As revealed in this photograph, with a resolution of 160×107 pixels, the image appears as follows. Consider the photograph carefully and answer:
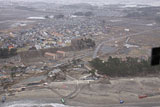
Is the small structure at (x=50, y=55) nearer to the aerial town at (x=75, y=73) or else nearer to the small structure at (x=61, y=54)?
the aerial town at (x=75, y=73)

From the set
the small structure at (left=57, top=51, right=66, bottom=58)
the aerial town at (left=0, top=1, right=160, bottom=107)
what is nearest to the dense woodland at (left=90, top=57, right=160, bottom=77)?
the aerial town at (left=0, top=1, right=160, bottom=107)

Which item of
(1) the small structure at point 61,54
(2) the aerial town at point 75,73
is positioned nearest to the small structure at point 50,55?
(2) the aerial town at point 75,73

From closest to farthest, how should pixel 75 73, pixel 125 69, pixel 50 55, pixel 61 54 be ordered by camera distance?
pixel 125 69 < pixel 75 73 < pixel 50 55 < pixel 61 54

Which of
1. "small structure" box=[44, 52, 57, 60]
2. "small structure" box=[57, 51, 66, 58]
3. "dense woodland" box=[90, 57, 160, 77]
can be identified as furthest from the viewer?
"small structure" box=[57, 51, 66, 58]

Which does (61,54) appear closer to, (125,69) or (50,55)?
(50,55)

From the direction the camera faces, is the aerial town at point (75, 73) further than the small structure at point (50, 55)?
No

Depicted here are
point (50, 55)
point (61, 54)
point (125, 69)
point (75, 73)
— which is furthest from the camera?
point (61, 54)

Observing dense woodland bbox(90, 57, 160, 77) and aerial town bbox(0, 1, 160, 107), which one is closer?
aerial town bbox(0, 1, 160, 107)

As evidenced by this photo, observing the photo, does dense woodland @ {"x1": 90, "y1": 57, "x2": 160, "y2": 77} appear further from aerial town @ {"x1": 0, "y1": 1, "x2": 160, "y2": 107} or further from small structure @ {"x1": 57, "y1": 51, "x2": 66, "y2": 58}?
small structure @ {"x1": 57, "y1": 51, "x2": 66, "y2": 58}

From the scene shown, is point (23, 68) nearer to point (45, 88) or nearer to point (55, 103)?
point (45, 88)

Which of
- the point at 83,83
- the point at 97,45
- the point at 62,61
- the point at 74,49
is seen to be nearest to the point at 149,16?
the point at 97,45

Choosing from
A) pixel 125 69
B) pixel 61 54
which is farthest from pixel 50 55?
pixel 125 69

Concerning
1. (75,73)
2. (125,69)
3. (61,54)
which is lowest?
(75,73)
